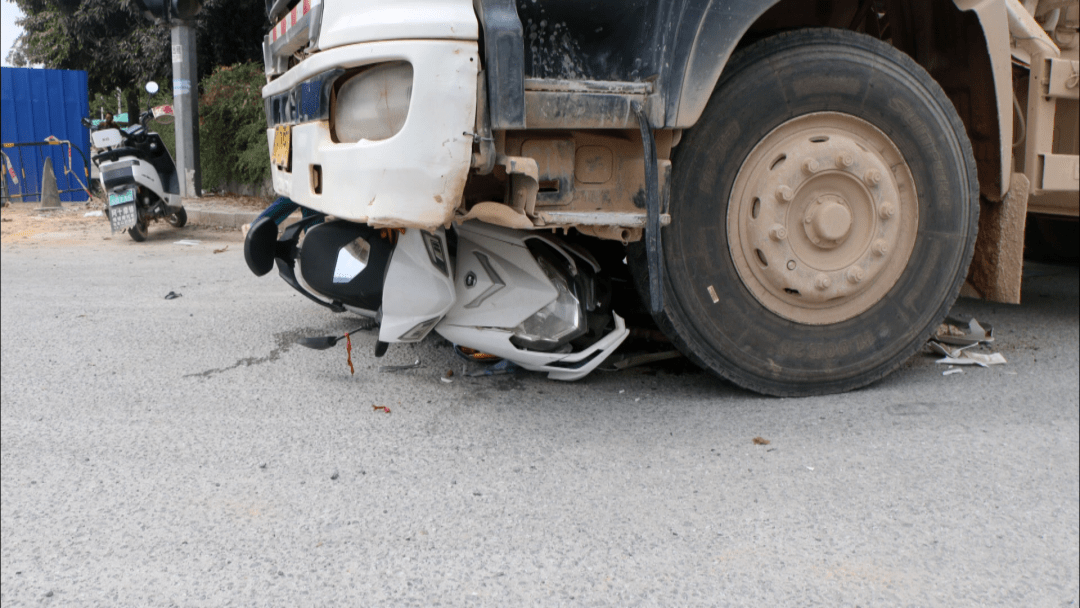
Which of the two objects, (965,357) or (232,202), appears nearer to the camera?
(965,357)

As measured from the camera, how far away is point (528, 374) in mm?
3152

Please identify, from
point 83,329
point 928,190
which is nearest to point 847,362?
point 928,190

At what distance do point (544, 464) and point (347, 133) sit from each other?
1112 millimetres

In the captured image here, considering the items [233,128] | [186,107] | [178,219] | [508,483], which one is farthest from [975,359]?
[233,128]

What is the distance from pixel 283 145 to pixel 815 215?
1836 mm

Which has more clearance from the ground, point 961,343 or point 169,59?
point 169,59

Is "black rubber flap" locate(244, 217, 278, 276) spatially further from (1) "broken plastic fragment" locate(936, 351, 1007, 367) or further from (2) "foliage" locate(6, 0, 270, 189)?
(2) "foliage" locate(6, 0, 270, 189)

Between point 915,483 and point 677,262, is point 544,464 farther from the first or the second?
point 915,483

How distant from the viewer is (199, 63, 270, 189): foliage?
34.0ft

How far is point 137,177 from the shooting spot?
7.54 meters

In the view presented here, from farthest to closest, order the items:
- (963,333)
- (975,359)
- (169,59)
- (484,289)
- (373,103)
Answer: (169,59)
(963,333)
(975,359)
(484,289)
(373,103)

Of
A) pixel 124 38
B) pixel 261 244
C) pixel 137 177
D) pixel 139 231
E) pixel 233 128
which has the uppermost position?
pixel 124 38

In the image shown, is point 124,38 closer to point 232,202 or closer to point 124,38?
point 124,38

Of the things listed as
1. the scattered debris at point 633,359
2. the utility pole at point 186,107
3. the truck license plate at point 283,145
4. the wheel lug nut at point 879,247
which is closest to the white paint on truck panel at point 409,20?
the truck license plate at point 283,145
